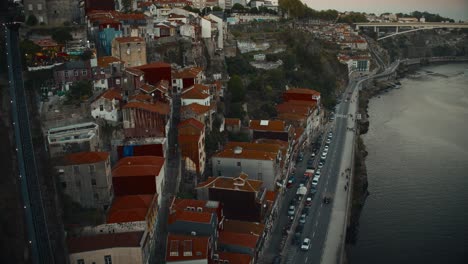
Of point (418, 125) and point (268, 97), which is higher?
point (268, 97)

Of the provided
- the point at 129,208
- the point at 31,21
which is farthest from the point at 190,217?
the point at 31,21

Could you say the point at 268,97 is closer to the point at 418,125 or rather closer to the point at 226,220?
the point at 418,125

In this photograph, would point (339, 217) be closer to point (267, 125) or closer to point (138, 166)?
point (267, 125)

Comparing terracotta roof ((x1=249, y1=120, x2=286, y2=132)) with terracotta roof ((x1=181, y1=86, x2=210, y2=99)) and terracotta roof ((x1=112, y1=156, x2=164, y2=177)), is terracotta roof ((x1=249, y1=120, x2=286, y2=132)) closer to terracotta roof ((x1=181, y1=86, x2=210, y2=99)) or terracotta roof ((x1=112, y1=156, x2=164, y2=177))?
terracotta roof ((x1=181, y1=86, x2=210, y2=99))

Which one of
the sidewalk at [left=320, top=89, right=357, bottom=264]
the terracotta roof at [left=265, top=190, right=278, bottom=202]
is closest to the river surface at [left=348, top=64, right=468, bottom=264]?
the sidewalk at [left=320, top=89, right=357, bottom=264]

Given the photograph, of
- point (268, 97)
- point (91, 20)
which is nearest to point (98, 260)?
point (91, 20)
